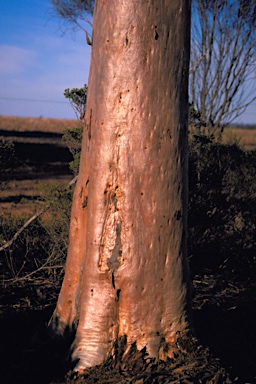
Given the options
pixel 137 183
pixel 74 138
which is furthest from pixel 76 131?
pixel 137 183

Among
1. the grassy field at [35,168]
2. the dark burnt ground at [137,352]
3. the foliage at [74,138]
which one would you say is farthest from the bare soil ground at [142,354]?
the grassy field at [35,168]

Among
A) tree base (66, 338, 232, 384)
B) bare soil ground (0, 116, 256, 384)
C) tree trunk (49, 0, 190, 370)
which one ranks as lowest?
bare soil ground (0, 116, 256, 384)

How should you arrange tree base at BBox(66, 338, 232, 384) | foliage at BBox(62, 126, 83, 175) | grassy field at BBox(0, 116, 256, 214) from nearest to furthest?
tree base at BBox(66, 338, 232, 384), foliage at BBox(62, 126, 83, 175), grassy field at BBox(0, 116, 256, 214)

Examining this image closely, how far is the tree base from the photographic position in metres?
3.15

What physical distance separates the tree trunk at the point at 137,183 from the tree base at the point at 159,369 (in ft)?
0.21

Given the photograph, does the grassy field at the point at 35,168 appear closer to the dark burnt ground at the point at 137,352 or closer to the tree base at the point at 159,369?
the dark burnt ground at the point at 137,352

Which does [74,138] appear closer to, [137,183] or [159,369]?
[137,183]

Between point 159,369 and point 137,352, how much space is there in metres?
0.19

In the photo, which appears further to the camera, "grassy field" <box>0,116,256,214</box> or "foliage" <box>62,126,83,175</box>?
"grassy field" <box>0,116,256,214</box>

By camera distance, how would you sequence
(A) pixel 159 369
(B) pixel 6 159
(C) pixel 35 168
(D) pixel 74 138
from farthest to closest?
(C) pixel 35 168 → (D) pixel 74 138 → (B) pixel 6 159 → (A) pixel 159 369

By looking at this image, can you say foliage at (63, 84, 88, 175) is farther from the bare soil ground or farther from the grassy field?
the grassy field

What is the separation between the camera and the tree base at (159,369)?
10.3ft

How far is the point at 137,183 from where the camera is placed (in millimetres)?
3312

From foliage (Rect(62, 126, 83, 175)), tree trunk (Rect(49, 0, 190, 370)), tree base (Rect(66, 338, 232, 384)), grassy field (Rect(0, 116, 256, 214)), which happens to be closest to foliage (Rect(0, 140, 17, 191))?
foliage (Rect(62, 126, 83, 175))
